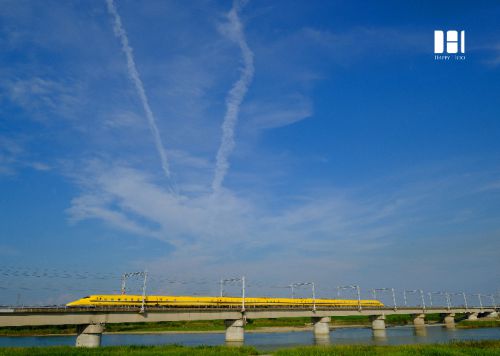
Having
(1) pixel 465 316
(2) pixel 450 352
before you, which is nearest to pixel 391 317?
(1) pixel 465 316

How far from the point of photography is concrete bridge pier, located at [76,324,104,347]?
49656 millimetres

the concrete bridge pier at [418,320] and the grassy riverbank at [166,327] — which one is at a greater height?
the concrete bridge pier at [418,320]

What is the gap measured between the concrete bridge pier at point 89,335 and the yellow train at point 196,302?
331cm

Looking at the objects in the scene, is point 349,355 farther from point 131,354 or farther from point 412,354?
point 131,354

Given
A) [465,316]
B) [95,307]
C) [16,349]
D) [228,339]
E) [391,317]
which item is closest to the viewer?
[16,349]

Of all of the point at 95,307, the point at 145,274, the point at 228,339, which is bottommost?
the point at 228,339

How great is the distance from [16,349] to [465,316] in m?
158

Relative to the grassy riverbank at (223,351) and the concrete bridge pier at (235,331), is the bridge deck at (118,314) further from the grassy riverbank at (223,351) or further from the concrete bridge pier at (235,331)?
the grassy riverbank at (223,351)

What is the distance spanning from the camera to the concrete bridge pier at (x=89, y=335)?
1955 inches

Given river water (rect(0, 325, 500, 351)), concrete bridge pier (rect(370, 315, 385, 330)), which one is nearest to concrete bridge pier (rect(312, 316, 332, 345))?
river water (rect(0, 325, 500, 351))

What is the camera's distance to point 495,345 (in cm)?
4481

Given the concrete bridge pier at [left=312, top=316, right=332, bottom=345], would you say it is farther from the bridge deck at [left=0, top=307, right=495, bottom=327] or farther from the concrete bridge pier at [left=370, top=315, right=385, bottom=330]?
the concrete bridge pier at [left=370, top=315, right=385, bottom=330]

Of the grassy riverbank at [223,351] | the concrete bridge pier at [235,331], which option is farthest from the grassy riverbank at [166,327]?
the grassy riverbank at [223,351]

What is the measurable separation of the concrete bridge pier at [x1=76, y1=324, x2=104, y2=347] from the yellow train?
3313mm
